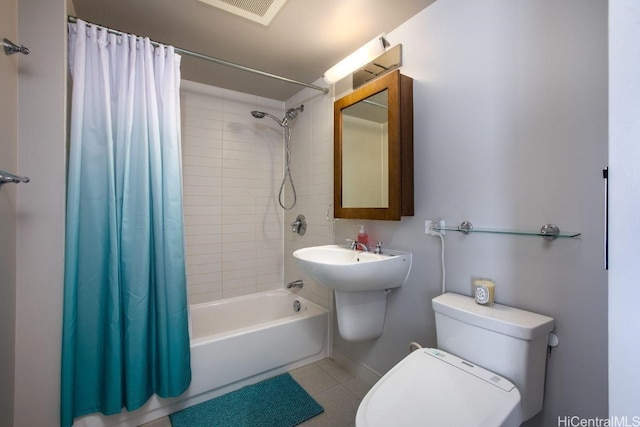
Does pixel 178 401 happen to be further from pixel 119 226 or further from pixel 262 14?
pixel 262 14

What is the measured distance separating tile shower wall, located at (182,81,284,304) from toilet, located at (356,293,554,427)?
1812mm

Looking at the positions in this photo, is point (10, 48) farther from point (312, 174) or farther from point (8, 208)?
point (312, 174)

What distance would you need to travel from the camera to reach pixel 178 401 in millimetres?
1634

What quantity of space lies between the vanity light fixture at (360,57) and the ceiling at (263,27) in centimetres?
15

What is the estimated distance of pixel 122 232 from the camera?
4.60 feet

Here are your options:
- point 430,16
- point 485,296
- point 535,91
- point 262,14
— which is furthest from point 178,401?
point 430,16

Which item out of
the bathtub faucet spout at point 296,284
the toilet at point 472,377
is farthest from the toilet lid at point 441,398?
the bathtub faucet spout at point 296,284

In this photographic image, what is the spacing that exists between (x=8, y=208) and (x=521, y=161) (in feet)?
6.71

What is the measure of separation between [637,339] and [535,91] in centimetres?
97

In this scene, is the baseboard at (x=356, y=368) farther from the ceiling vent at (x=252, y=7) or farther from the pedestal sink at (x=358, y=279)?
the ceiling vent at (x=252, y=7)

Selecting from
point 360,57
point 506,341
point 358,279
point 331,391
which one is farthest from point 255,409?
point 360,57

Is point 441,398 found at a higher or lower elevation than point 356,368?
higher

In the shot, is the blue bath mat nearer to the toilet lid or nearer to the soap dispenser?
the toilet lid

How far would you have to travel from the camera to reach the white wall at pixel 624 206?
1.58 ft
